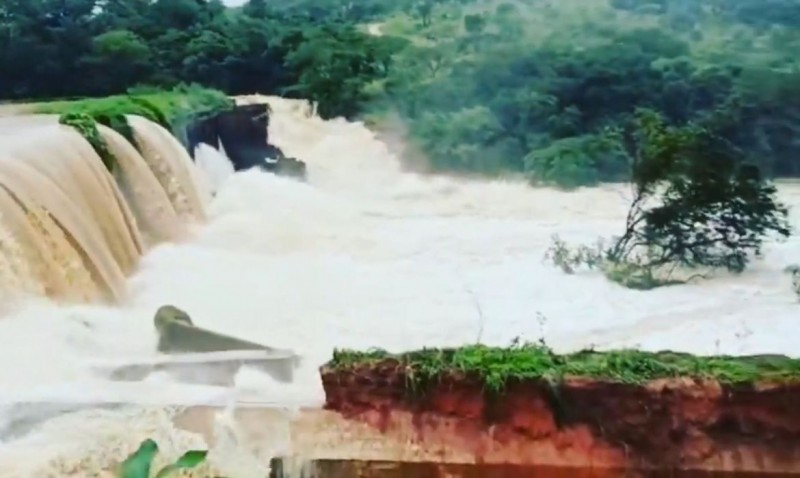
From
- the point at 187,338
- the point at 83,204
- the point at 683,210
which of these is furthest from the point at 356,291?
the point at 683,210

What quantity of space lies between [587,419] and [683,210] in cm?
52

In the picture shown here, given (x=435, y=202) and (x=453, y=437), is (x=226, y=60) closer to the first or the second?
(x=435, y=202)

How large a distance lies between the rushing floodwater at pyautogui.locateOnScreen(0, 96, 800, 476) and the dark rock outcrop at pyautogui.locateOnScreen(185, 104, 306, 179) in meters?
0.03

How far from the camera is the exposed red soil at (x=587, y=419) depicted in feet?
7.47

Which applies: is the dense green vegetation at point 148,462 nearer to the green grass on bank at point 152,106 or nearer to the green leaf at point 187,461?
the green leaf at point 187,461

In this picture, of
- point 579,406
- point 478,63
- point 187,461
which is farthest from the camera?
point 478,63

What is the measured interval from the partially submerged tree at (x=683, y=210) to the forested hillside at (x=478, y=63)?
37 millimetres

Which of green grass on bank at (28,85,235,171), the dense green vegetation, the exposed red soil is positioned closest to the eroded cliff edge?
the exposed red soil

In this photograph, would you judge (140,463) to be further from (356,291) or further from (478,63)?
(478,63)

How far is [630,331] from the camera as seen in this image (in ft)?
7.65

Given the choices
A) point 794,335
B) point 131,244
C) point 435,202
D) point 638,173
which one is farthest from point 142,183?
point 794,335

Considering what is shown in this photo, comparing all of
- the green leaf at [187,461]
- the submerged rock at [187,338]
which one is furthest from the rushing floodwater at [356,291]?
the green leaf at [187,461]

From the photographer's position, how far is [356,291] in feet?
7.80

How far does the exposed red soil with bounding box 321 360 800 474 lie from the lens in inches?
89.6
